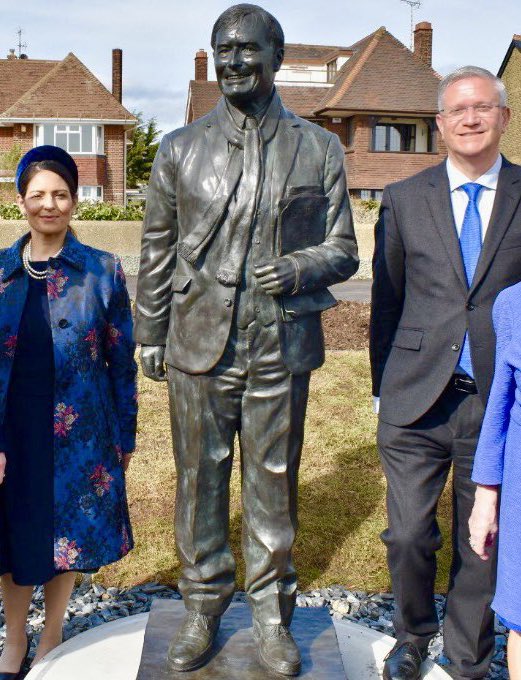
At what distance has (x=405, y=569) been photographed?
3727 millimetres

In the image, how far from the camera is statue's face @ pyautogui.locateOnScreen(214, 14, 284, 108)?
122 inches

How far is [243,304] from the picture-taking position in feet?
10.7

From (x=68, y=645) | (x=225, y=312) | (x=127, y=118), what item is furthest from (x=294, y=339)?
(x=127, y=118)

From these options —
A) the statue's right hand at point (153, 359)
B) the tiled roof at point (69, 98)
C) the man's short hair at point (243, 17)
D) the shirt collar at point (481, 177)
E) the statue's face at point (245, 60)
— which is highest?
the tiled roof at point (69, 98)

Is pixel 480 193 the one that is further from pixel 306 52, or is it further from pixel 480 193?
pixel 306 52

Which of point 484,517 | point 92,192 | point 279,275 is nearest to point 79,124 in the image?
point 92,192

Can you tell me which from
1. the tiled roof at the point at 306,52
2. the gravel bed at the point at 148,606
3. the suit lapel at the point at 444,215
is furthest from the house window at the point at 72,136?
the suit lapel at the point at 444,215

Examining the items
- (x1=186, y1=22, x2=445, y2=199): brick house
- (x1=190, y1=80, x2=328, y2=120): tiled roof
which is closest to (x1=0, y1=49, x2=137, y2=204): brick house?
(x1=190, y1=80, x2=328, y2=120): tiled roof

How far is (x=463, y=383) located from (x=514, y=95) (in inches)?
1216

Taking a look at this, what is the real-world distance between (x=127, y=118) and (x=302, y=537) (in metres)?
28.6

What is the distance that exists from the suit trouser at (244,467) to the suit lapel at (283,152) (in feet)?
1.65

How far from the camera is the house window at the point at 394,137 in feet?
110

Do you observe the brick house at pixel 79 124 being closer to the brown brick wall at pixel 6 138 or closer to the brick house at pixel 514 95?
the brown brick wall at pixel 6 138

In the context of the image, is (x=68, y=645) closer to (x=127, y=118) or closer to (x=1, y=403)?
(x=1, y=403)
